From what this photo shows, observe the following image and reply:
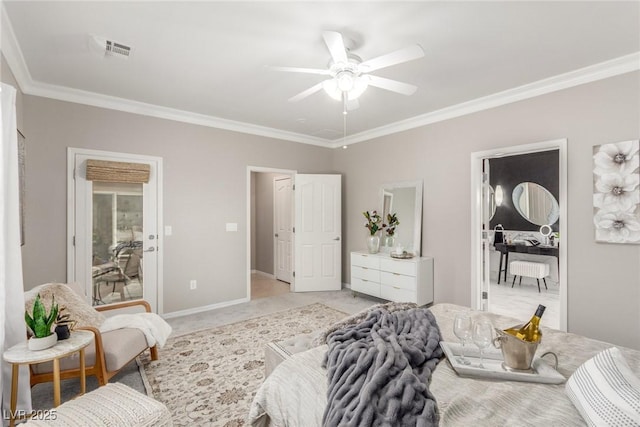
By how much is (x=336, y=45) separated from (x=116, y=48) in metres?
1.81

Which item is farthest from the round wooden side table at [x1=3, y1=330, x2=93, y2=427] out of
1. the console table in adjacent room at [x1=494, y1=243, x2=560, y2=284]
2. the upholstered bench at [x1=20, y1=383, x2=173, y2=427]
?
the console table in adjacent room at [x1=494, y1=243, x2=560, y2=284]

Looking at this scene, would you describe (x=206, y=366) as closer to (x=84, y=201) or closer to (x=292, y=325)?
(x=292, y=325)

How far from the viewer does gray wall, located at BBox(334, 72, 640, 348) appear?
2.65 meters

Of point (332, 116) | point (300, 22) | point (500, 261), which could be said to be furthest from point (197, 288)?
point (500, 261)

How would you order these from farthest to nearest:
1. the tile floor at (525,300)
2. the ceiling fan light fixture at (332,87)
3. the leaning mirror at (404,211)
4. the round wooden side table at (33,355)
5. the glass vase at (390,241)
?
the glass vase at (390,241) → the leaning mirror at (404,211) → the tile floor at (525,300) → the ceiling fan light fixture at (332,87) → the round wooden side table at (33,355)

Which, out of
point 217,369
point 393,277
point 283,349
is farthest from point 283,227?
point 283,349

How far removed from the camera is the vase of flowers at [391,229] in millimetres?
4559

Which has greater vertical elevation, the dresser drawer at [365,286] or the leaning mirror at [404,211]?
the leaning mirror at [404,211]

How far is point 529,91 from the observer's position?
3168 millimetres

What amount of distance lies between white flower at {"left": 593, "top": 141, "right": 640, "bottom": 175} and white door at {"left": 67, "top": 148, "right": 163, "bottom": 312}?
471cm

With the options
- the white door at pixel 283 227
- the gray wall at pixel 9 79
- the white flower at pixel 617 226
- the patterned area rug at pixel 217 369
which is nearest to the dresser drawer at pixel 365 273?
the patterned area rug at pixel 217 369

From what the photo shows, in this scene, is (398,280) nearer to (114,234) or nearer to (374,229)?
(374,229)

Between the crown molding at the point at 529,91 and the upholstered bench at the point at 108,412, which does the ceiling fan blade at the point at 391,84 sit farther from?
the upholstered bench at the point at 108,412

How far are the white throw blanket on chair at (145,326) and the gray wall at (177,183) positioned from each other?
53.2 inches
